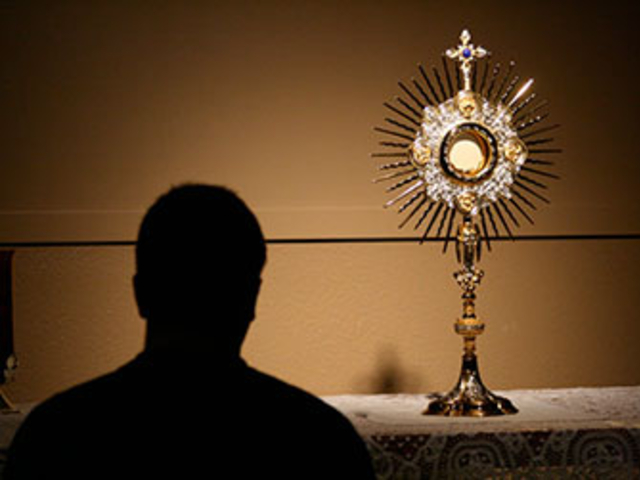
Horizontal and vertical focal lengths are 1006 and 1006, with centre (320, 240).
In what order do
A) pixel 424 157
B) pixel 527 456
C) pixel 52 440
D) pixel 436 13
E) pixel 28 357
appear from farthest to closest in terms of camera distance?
pixel 436 13
pixel 28 357
pixel 424 157
pixel 527 456
pixel 52 440

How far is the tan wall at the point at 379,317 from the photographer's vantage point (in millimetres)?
2553

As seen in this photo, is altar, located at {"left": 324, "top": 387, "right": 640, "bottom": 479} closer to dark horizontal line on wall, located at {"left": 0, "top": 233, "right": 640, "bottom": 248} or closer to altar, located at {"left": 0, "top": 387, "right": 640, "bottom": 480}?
altar, located at {"left": 0, "top": 387, "right": 640, "bottom": 480}

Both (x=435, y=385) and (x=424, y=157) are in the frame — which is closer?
(x=424, y=157)

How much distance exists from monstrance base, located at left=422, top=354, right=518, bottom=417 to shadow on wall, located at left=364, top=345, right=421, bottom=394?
507 millimetres

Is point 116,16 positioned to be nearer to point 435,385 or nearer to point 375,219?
point 375,219

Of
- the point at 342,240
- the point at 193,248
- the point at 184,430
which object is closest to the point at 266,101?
the point at 342,240

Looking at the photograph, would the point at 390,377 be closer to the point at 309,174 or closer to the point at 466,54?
the point at 309,174

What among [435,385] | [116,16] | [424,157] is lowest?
[435,385]

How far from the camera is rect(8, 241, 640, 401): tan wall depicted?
2553 millimetres

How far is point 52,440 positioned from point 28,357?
157cm

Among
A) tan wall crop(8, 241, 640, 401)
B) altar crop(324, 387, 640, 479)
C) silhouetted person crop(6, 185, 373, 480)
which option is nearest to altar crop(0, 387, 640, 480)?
altar crop(324, 387, 640, 479)

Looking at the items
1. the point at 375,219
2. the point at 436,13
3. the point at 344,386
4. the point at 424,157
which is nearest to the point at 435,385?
the point at 344,386

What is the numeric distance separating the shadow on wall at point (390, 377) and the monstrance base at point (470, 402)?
51 cm

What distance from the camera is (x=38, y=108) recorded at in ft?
8.41
